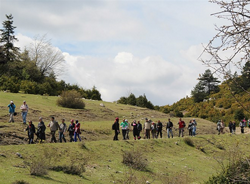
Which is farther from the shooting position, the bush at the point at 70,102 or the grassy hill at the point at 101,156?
the bush at the point at 70,102

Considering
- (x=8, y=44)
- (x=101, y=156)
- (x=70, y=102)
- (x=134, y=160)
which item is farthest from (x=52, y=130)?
(x=8, y=44)

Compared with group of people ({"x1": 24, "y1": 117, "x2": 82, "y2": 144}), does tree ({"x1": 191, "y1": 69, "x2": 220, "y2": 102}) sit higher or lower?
higher

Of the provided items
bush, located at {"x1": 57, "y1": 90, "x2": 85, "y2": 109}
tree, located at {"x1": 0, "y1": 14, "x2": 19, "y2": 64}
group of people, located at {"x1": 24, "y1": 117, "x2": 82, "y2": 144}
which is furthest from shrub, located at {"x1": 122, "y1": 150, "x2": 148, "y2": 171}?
tree, located at {"x1": 0, "y1": 14, "x2": 19, "y2": 64}

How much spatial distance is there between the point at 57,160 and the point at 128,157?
4.99m

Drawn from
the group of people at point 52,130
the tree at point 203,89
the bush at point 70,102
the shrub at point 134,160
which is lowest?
the shrub at point 134,160

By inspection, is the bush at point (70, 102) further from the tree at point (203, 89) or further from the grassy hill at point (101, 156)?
the tree at point (203, 89)

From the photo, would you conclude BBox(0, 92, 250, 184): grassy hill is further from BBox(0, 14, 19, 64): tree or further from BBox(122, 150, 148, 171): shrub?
BBox(0, 14, 19, 64): tree

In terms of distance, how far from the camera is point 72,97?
152 ft

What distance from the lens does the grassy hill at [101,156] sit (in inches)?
696

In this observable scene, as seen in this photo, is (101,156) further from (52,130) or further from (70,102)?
(70,102)

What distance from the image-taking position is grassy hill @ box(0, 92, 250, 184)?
17.7 meters

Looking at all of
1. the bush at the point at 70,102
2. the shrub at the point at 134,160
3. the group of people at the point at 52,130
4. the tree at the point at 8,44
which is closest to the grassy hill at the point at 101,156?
the shrub at the point at 134,160

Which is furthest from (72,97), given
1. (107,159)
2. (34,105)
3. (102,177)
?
(102,177)

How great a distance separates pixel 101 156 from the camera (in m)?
23.6
